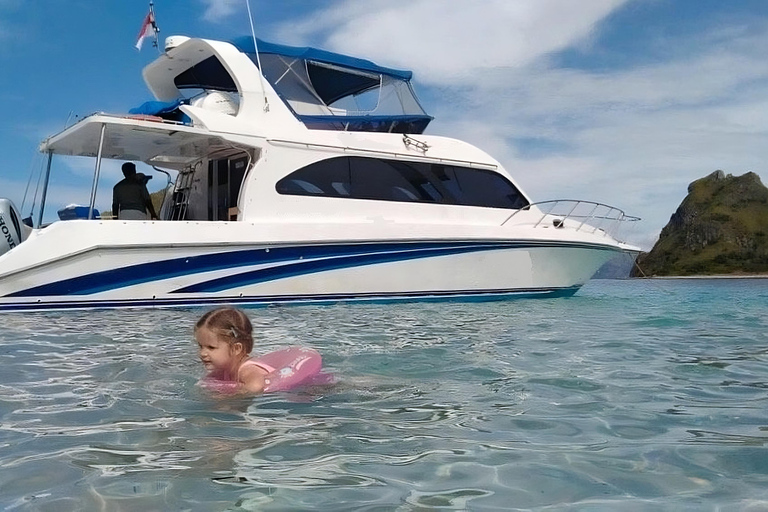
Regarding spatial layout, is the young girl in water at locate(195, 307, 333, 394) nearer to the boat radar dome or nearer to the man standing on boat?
the man standing on boat

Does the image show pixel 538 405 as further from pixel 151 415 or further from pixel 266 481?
pixel 151 415

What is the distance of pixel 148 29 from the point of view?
10469 millimetres

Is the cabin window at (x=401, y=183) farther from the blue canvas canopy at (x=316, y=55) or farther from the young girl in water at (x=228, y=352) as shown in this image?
the young girl in water at (x=228, y=352)

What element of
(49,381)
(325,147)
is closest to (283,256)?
(325,147)

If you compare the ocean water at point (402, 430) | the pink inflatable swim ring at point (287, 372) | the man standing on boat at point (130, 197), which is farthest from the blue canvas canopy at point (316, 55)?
the pink inflatable swim ring at point (287, 372)

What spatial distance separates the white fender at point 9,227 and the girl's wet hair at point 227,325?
5921mm

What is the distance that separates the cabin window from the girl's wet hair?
5899 millimetres

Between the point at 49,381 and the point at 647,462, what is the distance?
2.99 meters

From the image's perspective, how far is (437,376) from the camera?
389 cm

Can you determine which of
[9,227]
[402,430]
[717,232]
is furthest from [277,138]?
[717,232]

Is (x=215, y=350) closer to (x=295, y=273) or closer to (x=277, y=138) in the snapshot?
(x=295, y=273)

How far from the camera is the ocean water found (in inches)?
77.5

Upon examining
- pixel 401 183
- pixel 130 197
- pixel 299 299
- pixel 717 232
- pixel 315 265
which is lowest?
pixel 299 299

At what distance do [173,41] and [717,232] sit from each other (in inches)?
3392
